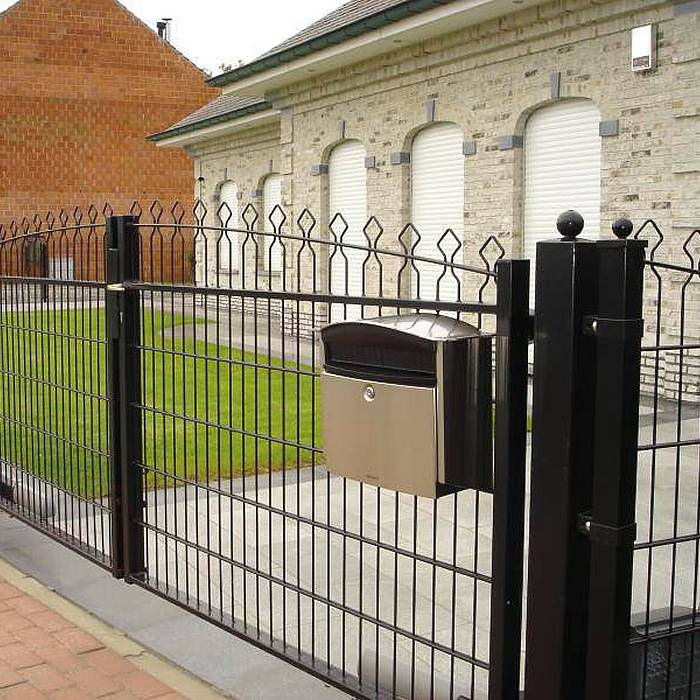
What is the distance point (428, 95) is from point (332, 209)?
344 centimetres

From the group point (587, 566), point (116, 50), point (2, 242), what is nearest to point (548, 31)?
point (2, 242)

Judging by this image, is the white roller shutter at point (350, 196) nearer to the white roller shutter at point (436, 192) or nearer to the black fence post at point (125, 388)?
the white roller shutter at point (436, 192)

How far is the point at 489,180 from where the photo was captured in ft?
43.1

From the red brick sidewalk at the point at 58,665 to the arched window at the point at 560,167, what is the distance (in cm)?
869

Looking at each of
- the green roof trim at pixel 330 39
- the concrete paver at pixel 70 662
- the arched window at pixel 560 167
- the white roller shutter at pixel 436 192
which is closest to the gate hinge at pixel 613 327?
the concrete paver at pixel 70 662

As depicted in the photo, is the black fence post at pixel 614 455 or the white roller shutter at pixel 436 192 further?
the white roller shutter at pixel 436 192

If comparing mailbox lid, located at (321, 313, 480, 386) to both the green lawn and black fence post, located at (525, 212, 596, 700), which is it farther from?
the green lawn

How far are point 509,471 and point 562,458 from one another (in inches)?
8.8

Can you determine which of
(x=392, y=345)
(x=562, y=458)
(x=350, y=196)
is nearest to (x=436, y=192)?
(x=350, y=196)

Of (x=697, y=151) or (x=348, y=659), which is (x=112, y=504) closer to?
(x=348, y=659)

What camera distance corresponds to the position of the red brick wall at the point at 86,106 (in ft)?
101

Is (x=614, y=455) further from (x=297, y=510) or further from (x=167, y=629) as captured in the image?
(x=167, y=629)

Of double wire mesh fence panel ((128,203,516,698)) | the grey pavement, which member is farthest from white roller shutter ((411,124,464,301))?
the grey pavement

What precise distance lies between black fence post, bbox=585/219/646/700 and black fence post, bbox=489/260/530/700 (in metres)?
0.26
